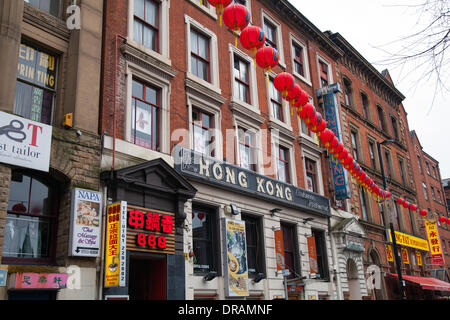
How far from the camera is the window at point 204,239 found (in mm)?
15733

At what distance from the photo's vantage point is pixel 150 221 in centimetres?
1352

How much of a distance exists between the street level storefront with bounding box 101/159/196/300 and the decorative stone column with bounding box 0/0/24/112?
3336mm

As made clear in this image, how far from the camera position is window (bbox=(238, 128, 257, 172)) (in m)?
19.2

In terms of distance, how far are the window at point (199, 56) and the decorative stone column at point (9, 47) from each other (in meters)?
7.68

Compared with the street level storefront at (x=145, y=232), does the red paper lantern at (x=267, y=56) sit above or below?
above

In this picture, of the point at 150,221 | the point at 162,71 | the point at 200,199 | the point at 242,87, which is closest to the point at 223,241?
the point at 200,199

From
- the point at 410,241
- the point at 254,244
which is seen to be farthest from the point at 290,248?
the point at 410,241

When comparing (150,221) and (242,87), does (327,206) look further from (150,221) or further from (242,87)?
(150,221)

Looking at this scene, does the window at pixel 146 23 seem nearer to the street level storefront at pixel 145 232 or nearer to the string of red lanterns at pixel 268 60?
the string of red lanterns at pixel 268 60

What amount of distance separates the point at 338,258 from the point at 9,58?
1883 centimetres

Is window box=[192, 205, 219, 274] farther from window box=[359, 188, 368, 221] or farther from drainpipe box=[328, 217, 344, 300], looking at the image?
window box=[359, 188, 368, 221]

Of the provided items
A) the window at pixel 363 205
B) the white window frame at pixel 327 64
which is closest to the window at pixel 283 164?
the white window frame at pixel 327 64

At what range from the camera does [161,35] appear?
16.7 meters

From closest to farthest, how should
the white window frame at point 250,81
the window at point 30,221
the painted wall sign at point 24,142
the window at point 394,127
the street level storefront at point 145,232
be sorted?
1. the painted wall sign at point 24,142
2. the window at point 30,221
3. the street level storefront at point 145,232
4. the white window frame at point 250,81
5. the window at point 394,127
